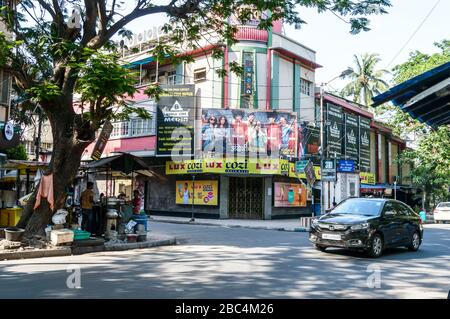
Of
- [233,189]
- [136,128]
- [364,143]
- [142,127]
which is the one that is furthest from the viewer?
[364,143]

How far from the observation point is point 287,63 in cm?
2795

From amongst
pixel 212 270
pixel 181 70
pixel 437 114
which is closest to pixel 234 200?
pixel 181 70

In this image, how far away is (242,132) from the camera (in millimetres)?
25500

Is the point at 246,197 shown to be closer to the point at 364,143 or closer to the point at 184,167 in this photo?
the point at 184,167

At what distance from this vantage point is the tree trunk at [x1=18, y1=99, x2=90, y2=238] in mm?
11898

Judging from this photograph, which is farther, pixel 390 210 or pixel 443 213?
pixel 443 213

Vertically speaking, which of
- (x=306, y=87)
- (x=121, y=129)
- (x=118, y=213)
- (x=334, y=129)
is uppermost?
(x=306, y=87)

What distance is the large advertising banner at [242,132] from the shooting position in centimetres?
2544

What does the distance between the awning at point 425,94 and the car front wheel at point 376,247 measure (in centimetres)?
531

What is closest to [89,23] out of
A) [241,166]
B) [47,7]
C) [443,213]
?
[47,7]

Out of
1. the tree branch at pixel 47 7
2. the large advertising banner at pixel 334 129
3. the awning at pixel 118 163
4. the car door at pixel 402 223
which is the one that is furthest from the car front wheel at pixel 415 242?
the large advertising banner at pixel 334 129

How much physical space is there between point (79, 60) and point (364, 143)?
29.4 m

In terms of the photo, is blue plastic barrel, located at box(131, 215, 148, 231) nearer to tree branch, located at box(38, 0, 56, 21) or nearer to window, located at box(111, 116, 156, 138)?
tree branch, located at box(38, 0, 56, 21)

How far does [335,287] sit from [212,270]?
256cm
